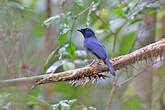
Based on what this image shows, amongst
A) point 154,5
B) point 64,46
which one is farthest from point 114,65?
point 154,5

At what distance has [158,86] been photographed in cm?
518

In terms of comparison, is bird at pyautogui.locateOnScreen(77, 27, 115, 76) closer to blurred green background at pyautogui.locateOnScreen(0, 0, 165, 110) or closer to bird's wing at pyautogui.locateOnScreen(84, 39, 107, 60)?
bird's wing at pyautogui.locateOnScreen(84, 39, 107, 60)

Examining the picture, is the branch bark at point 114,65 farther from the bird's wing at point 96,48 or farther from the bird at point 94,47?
the bird's wing at point 96,48

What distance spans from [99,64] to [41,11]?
12.3 ft

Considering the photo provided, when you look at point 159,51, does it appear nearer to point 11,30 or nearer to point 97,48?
point 97,48

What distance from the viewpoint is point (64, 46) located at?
3.63 m

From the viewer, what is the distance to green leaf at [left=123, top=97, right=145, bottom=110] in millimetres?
4336

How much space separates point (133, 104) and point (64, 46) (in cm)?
144

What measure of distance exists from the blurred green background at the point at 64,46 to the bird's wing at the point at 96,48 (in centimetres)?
13

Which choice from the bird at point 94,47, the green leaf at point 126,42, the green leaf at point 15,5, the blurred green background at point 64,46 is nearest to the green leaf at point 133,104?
the blurred green background at point 64,46

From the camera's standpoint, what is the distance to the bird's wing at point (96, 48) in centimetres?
363

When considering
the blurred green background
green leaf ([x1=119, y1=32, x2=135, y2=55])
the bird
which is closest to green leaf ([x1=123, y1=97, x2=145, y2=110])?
the blurred green background

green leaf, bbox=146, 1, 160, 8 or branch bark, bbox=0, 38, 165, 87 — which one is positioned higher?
green leaf, bbox=146, 1, 160, 8

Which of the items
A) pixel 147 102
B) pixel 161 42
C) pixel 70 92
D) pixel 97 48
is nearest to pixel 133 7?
pixel 97 48
